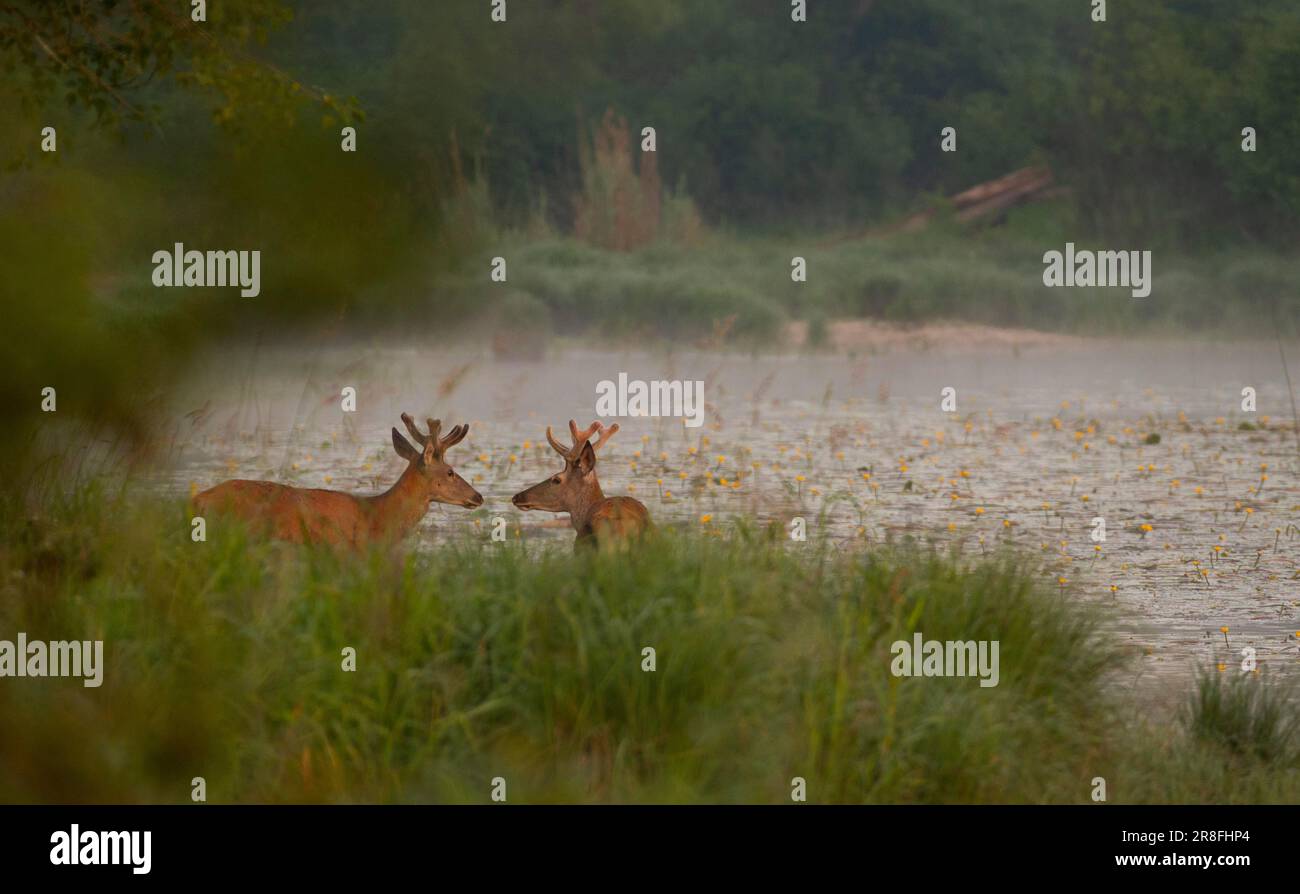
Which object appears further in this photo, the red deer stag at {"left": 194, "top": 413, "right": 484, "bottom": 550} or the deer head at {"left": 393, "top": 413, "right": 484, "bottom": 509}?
the deer head at {"left": 393, "top": 413, "right": 484, "bottom": 509}

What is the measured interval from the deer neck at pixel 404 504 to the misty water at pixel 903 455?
455 mm

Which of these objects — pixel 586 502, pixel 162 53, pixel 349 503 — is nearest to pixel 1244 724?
pixel 586 502

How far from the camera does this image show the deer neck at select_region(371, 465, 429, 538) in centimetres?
785

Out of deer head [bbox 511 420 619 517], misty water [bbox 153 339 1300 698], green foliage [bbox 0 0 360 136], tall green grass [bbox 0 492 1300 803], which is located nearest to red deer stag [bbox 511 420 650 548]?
deer head [bbox 511 420 619 517]

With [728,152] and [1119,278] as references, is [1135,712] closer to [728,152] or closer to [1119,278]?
[1119,278]

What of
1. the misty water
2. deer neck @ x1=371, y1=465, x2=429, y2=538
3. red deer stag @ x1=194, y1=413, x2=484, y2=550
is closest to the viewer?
red deer stag @ x1=194, y1=413, x2=484, y2=550

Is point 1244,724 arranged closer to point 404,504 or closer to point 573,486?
point 573,486

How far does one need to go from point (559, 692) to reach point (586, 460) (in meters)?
2.62

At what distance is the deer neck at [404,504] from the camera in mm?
7852

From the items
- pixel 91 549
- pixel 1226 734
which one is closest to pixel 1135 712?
pixel 1226 734

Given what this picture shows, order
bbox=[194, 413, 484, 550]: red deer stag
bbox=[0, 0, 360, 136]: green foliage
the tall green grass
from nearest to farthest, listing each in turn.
Result: 1. the tall green grass
2. bbox=[194, 413, 484, 550]: red deer stag
3. bbox=[0, 0, 360, 136]: green foliage

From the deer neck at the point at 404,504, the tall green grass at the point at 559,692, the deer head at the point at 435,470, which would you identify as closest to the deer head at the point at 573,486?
the deer head at the point at 435,470

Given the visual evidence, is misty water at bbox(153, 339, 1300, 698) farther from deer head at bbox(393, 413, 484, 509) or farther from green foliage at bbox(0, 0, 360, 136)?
green foliage at bbox(0, 0, 360, 136)

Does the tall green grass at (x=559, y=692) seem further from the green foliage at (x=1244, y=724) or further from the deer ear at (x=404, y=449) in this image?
the deer ear at (x=404, y=449)
